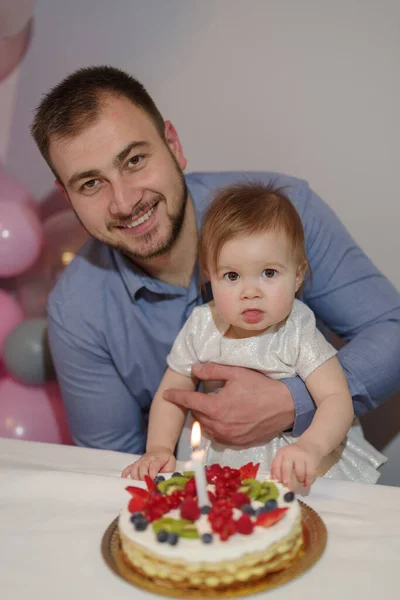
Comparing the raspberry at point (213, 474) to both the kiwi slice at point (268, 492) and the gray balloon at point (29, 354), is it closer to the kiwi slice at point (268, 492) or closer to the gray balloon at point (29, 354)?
the kiwi slice at point (268, 492)

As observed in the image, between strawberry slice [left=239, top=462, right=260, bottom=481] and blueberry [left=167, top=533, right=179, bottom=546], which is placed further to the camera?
strawberry slice [left=239, top=462, right=260, bottom=481]

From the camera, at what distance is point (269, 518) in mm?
1106

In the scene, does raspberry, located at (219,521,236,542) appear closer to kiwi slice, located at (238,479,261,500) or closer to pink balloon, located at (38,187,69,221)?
kiwi slice, located at (238,479,261,500)

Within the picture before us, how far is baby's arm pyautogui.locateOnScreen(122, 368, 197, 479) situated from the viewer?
156cm

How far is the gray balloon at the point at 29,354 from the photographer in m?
2.43

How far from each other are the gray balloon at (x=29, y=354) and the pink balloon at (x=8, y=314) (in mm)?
43

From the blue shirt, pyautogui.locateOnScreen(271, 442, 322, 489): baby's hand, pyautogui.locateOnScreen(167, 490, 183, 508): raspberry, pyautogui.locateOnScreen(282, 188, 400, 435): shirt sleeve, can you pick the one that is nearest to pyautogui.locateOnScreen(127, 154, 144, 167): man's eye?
the blue shirt

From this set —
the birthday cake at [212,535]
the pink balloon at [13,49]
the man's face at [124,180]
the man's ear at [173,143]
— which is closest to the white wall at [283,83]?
the pink balloon at [13,49]

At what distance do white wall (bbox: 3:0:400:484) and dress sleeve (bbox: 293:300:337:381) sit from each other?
0.83 meters

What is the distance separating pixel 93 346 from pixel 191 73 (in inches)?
41.1

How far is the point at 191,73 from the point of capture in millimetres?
2570

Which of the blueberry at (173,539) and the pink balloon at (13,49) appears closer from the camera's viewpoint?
the blueberry at (173,539)

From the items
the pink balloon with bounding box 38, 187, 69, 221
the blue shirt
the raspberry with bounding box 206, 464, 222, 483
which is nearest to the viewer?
the raspberry with bounding box 206, 464, 222, 483

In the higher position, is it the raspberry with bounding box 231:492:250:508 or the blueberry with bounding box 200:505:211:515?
the raspberry with bounding box 231:492:250:508
